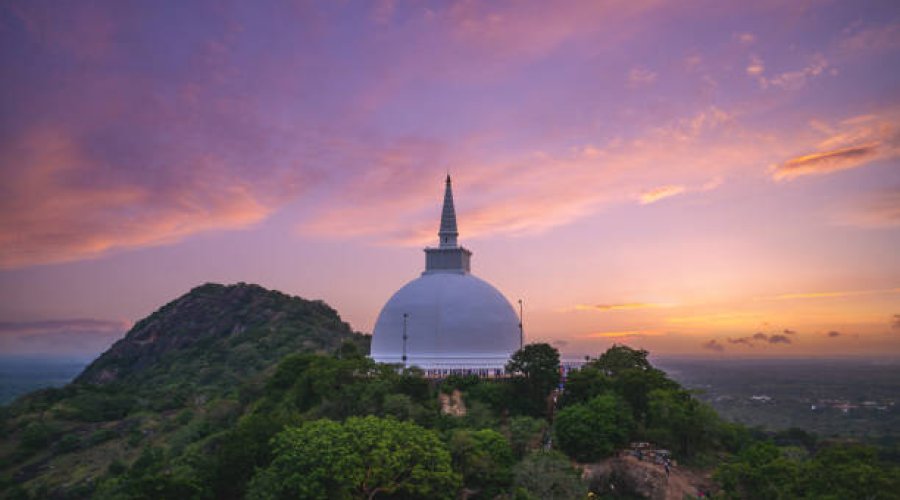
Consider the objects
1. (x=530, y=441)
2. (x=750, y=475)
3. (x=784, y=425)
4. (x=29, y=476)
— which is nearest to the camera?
(x=750, y=475)

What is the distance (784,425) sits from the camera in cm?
9312

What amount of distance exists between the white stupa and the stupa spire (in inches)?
150

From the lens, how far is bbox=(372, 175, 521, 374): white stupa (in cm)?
5775

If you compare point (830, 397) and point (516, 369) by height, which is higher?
point (516, 369)

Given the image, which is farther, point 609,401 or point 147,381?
point 147,381

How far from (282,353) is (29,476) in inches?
1977

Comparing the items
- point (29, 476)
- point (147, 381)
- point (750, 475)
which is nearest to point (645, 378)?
point (750, 475)

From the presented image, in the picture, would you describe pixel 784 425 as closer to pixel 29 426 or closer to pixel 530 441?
pixel 530 441

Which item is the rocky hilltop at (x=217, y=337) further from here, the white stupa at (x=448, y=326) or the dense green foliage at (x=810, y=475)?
the dense green foliage at (x=810, y=475)

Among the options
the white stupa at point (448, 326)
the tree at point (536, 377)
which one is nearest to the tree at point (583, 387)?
the tree at point (536, 377)

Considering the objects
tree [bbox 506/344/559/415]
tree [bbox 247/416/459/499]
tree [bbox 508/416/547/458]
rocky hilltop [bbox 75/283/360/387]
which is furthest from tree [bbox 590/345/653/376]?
rocky hilltop [bbox 75/283/360/387]

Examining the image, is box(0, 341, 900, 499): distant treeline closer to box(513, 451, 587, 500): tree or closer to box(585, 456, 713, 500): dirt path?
box(513, 451, 587, 500): tree

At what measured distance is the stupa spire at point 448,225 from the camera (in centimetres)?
6750

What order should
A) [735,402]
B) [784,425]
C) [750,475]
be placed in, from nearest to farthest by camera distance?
[750,475], [784,425], [735,402]
